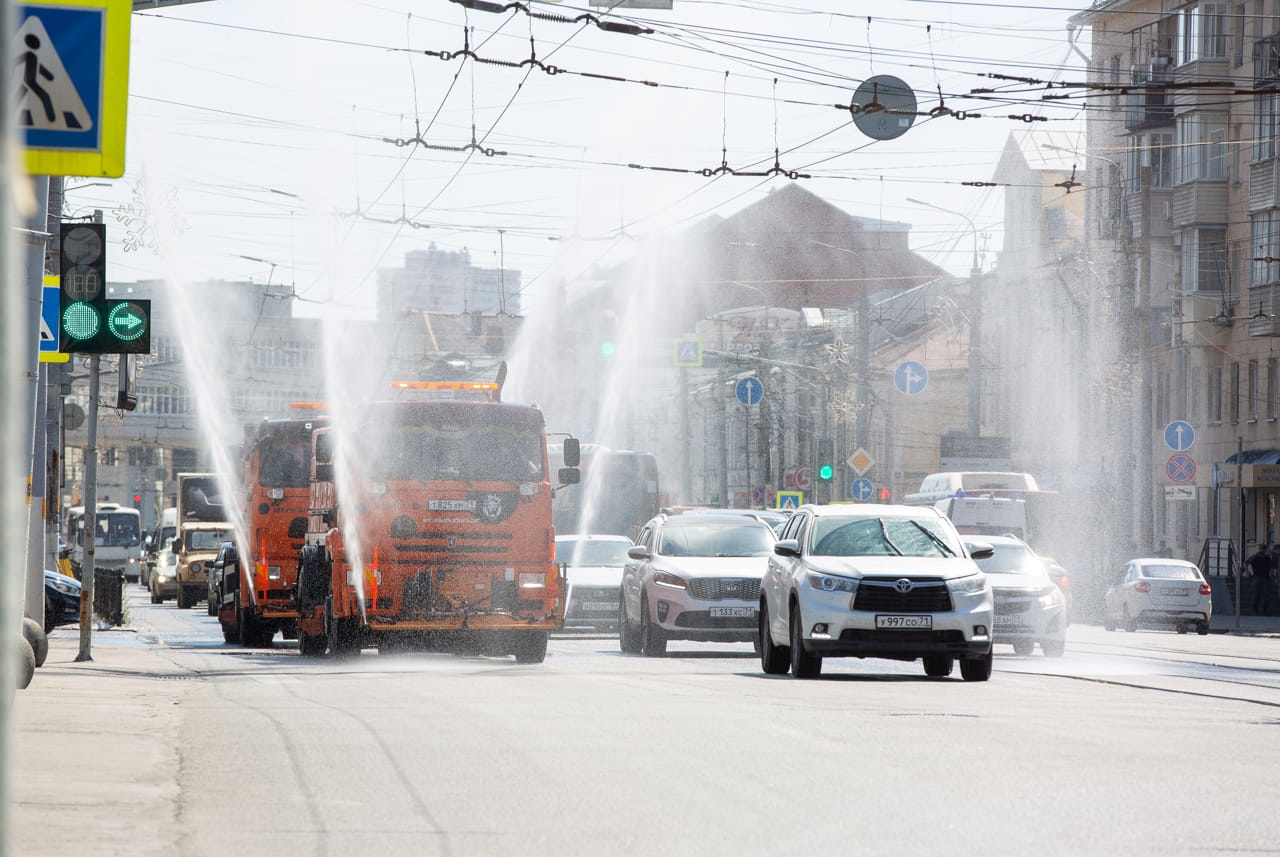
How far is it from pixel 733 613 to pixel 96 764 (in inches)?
547

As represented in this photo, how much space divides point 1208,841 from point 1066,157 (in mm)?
73217

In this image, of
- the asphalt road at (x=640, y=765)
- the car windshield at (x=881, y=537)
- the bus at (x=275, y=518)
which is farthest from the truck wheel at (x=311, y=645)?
the car windshield at (x=881, y=537)

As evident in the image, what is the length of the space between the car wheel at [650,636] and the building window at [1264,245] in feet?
110

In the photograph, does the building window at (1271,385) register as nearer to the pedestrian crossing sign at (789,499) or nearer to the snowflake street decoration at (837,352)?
the pedestrian crossing sign at (789,499)

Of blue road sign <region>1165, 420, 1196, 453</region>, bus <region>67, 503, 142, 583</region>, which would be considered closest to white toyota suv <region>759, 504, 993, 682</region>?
blue road sign <region>1165, 420, 1196, 453</region>

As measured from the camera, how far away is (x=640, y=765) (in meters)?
10.3

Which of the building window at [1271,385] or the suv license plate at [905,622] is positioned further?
the building window at [1271,385]

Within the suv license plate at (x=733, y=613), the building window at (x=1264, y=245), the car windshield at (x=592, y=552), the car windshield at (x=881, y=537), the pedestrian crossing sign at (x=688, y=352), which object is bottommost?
the suv license plate at (x=733, y=613)

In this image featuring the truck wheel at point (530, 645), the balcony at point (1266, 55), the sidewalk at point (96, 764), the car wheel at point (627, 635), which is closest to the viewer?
the sidewalk at point (96, 764)

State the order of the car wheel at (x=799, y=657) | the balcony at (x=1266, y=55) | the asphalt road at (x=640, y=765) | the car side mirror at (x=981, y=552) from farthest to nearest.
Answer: the balcony at (x=1266, y=55) < the car side mirror at (x=981, y=552) < the car wheel at (x=799, y=657) < the asphalt road at (x=640, y=765)

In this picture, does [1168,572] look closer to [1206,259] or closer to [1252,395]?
[1252,395]

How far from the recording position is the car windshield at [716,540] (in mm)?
24938

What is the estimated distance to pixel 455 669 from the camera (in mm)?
20984

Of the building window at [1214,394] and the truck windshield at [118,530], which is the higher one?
the building window at [1214,394]
